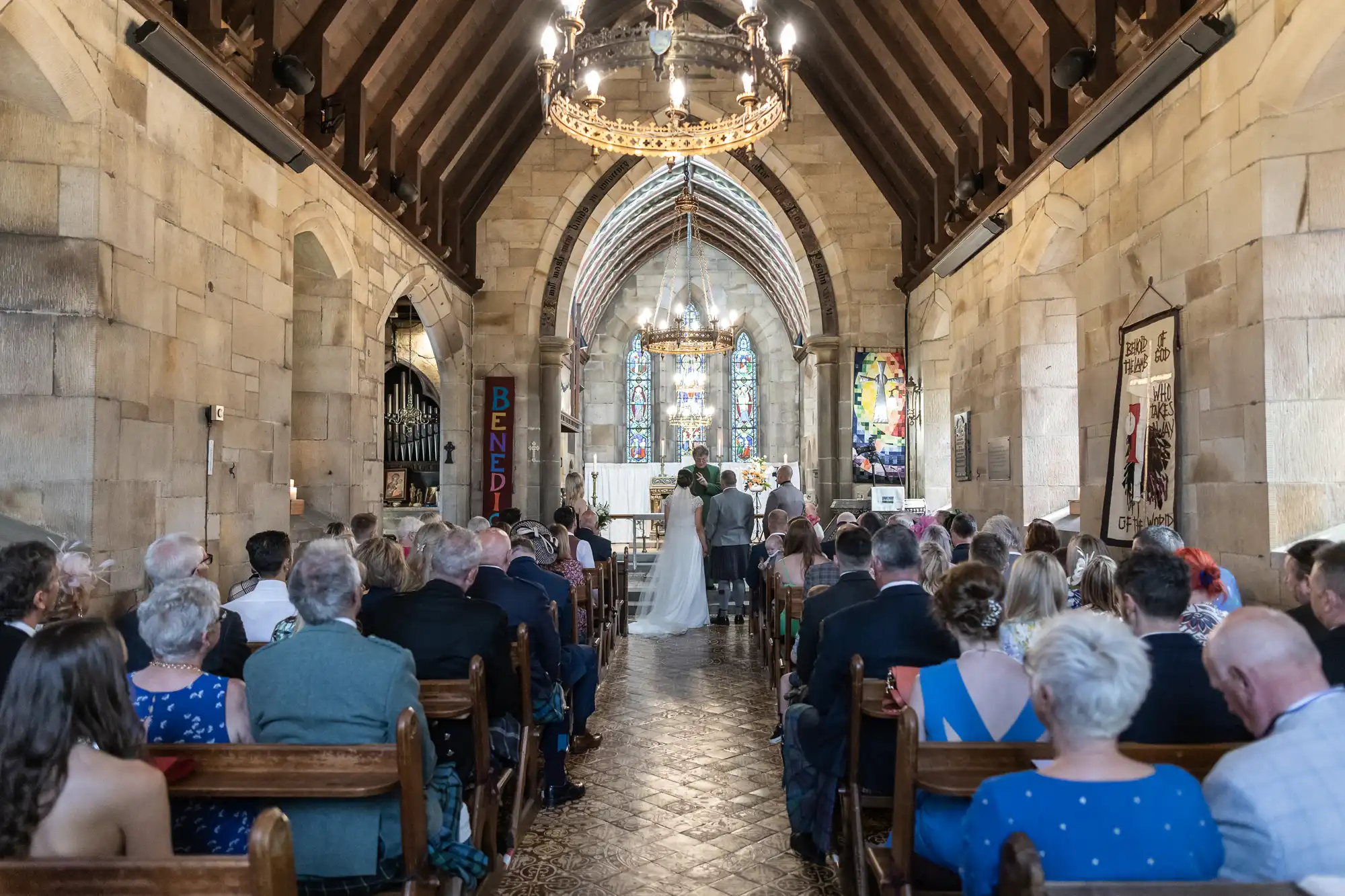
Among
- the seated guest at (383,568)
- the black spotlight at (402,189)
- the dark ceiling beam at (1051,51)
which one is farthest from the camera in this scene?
the black spotlight at (402,189)

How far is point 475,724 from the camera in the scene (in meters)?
2.79

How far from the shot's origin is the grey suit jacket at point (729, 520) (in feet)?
28.9

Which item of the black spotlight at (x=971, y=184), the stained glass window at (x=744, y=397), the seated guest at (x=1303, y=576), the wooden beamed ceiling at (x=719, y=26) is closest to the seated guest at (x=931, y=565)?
the seated guest at (x=1303, y=576)

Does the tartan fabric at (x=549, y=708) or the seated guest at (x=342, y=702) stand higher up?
the seated guest at (x=342, y=702)

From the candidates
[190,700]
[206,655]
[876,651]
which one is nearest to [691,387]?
A: [876,651]

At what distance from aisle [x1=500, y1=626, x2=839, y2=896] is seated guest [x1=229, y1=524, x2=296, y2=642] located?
1242 millimetres

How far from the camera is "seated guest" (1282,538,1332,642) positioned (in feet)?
9.45

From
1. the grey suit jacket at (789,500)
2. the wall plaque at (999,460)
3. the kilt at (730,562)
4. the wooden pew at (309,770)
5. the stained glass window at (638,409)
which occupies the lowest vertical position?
the kilt at (730,562)

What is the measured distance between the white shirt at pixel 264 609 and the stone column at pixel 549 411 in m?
7.70

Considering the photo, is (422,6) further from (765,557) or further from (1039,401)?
(1039,401)

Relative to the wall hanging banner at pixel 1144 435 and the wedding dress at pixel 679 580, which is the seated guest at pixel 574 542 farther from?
the wall hanging banner at pixel 1144 435

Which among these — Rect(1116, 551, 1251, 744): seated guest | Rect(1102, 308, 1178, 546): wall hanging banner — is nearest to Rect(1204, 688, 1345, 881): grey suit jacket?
Rect(1116, 551, 1251, 744): seated guest

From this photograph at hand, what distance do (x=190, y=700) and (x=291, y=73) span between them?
16.1ft

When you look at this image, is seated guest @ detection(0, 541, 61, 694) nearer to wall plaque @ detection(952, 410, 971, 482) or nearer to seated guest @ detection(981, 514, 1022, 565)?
seated guest @ detection(981, 514, 1022, 565)
